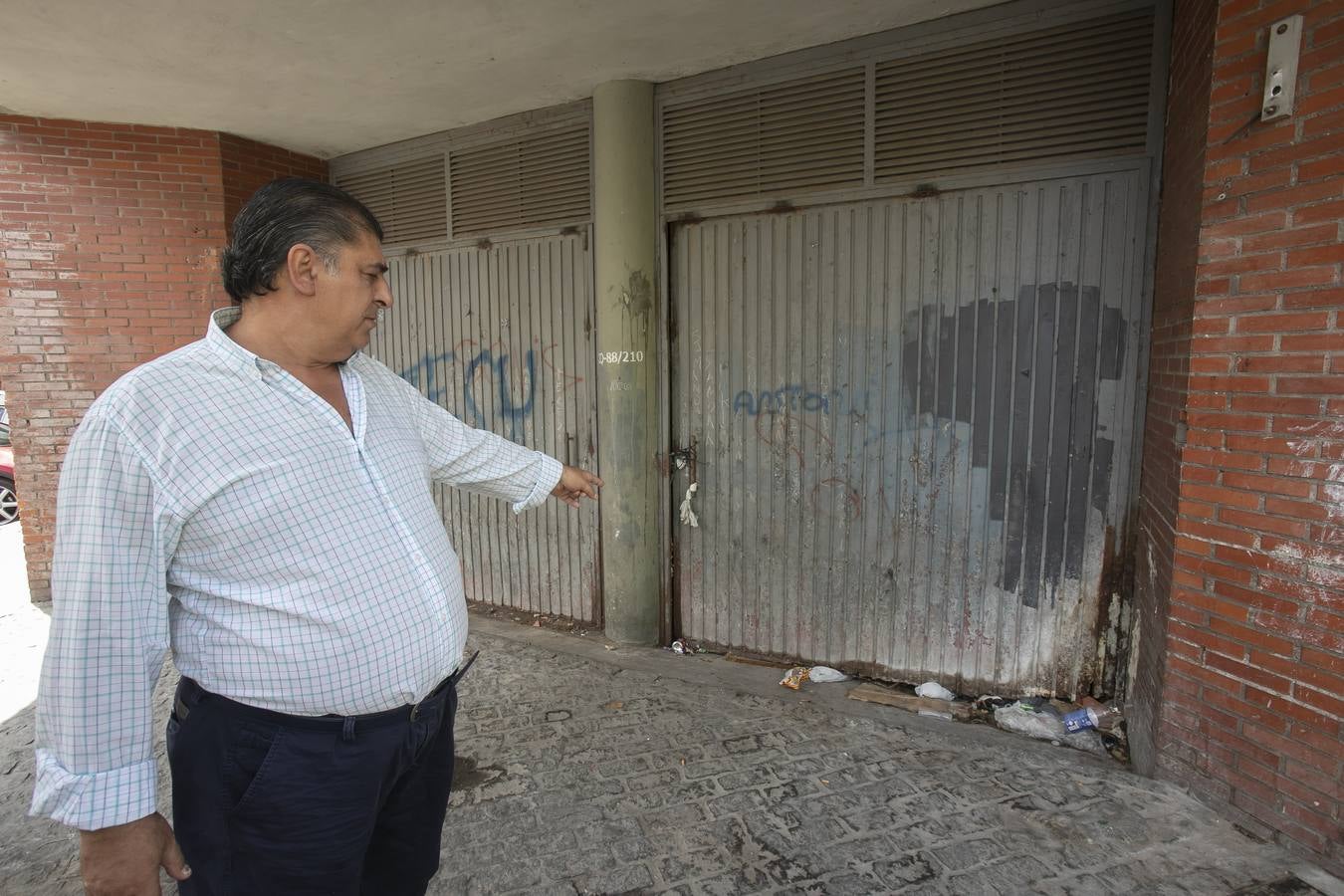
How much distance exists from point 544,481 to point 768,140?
273cm

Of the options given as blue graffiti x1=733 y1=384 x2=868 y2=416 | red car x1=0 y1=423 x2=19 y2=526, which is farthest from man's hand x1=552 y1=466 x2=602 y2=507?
red car x1=0 y1=423 x2=19 y2=526

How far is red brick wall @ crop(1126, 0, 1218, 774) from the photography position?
262 centimetres

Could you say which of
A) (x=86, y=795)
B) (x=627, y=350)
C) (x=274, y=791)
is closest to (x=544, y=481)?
(x=274, y=791)

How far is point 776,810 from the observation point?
2.82 meters

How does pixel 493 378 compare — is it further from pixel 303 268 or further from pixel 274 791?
pixel 274 791

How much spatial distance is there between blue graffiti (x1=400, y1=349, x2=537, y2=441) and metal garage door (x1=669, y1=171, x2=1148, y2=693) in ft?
3.78

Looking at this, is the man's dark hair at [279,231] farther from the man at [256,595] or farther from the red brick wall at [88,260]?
the red brick wall at [88,260]

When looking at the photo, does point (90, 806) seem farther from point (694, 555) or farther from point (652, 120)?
point (652, 120)

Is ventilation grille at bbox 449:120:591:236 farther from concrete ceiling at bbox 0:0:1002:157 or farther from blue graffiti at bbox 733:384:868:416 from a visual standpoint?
blue graffiti at bbox 733:384:868:416

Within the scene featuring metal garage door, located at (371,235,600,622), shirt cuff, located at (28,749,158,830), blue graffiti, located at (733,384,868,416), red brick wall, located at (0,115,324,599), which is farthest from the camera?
red brick wall, located at (0,115,324,599)

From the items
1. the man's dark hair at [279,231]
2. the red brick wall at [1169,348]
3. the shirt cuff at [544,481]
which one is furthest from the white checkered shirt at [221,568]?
the red brick wall at [1169,348]

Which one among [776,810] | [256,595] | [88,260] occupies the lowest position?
[776,810]

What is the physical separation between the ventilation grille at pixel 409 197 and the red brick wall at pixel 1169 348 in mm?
4432

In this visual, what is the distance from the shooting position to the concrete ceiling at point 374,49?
3.42 metres
